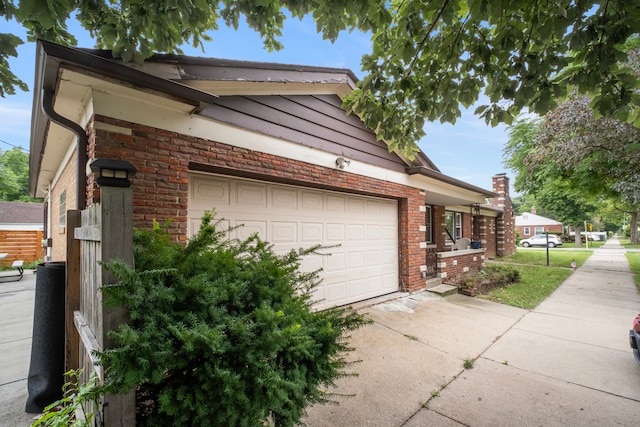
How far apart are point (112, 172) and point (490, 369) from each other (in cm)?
437

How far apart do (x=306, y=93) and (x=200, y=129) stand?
214cm

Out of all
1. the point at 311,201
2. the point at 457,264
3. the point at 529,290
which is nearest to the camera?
the point at 311,201

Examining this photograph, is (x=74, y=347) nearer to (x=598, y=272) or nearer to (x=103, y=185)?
(x=103, y=185)

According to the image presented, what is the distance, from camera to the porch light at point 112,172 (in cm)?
136

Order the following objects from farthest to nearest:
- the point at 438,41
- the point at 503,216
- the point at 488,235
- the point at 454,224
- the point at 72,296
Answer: the point at 503,216, the point at 488,235, the point at 454,224, the point at 438,41, the point at 72,296

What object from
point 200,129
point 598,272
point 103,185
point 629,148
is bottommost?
point 598,272

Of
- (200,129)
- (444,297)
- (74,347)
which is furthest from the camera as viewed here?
(444,297)

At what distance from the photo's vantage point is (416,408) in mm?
2779

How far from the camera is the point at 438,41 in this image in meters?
3.10

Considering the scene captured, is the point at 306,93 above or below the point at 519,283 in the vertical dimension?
above

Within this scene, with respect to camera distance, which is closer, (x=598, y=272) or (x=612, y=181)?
(x=612, y=181)

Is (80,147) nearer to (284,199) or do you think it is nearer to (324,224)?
(284,199)

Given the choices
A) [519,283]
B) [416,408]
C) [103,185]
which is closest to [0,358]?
[103,185]

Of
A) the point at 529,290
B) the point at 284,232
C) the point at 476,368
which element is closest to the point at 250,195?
the point at 284,232
